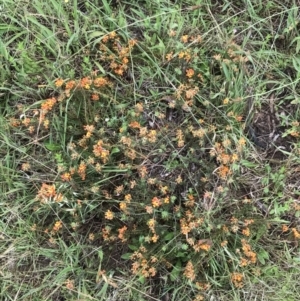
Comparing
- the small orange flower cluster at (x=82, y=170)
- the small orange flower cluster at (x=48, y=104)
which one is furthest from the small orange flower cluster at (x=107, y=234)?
the small orange flower cluster at (x=48, y=104)

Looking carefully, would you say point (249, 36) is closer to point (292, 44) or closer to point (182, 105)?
point (292, 44)

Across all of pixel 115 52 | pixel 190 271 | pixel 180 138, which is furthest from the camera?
pixel 115 52

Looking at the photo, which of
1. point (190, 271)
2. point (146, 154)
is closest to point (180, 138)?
point (146, 154)

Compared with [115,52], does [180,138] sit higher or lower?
lower

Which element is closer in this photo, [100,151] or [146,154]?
[100,151]

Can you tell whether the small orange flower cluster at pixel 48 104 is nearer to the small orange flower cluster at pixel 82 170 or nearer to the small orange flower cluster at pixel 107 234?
the small orange flower cluster at pixel 82 170

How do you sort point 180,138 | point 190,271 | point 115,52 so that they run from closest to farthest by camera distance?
point 190,271 → point 180,138 → point 115,52

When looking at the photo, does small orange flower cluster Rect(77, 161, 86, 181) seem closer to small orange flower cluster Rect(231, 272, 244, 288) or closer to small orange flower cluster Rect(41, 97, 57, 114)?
small orange flower cluster Rect(41, 97, 57, 114)

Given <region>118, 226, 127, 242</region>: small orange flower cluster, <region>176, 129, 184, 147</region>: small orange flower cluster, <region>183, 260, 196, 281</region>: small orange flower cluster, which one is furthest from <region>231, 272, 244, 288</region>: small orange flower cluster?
<region>176, 129, 184, 147</region>: small orange flower cluster

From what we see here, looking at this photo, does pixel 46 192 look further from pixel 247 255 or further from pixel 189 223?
pixel 247 255
